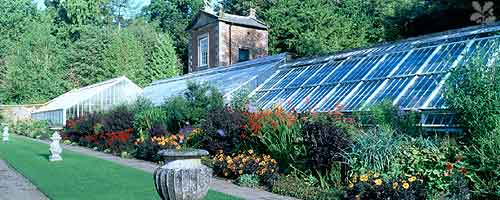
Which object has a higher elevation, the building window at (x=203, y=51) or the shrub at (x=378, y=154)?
the building window at (x=203, y=51)

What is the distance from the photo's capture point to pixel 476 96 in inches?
293

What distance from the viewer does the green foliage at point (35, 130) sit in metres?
29.5

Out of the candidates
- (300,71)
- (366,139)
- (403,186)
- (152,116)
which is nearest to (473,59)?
(366,139)

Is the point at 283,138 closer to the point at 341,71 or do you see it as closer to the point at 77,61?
the point at 341,71

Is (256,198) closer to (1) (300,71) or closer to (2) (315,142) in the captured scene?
(2) (315,142)

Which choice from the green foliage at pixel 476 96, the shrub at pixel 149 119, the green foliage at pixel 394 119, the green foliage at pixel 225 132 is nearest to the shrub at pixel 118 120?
the shrub at pixel 149 119

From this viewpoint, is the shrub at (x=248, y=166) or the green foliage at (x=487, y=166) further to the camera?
the shrub at (x=248, y=166)

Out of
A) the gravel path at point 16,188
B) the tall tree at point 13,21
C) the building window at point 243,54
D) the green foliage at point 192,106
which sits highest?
the tall tree at point 13,21

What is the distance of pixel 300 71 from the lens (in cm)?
1798

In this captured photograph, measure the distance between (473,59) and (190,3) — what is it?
5224cm

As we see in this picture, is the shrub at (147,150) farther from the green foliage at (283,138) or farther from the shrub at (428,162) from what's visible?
the shrub at (428,162)

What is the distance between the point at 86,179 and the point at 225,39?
21874 mm

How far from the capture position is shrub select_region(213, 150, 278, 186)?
32.7 ft

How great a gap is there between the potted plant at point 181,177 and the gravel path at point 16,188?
3761 mm
